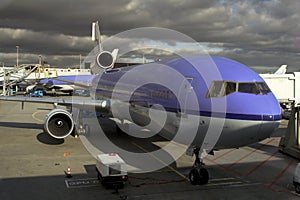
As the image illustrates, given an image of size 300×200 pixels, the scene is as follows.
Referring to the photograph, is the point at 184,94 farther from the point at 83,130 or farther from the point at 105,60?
the point at 105,60

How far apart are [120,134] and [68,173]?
9.12 m

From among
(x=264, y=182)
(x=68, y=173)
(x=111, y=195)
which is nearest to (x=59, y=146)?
(x=68, y=173)

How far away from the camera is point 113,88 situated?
18672 millimetres

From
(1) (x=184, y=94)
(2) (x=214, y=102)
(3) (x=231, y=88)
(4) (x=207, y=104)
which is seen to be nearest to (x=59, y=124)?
(1) (x=184, y=94)

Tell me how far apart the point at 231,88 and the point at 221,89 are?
0.28 meters

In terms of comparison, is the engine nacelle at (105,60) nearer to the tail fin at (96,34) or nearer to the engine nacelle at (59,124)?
the tail fin at (96,34)

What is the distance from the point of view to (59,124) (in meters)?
17.6

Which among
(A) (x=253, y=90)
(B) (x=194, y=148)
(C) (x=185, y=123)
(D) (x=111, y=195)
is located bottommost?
(D) (x=111, y=195)

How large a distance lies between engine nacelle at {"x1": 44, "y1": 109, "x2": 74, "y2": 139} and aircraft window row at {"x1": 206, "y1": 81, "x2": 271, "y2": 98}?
10.2 metres

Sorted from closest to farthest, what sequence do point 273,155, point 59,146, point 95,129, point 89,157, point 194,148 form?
point 194,148 → point 89,157 → point 273,155 → point 59,146 → point 95,129

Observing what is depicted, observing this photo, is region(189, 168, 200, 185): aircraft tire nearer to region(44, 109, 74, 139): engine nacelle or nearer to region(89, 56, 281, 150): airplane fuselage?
region(89, 56, 281, 150): airplane fuselage

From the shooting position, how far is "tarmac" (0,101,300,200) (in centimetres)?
1025

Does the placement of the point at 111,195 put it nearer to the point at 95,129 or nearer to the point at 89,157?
the point at 89,157

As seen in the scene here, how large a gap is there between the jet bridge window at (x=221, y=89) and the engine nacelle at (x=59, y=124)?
1018cm
